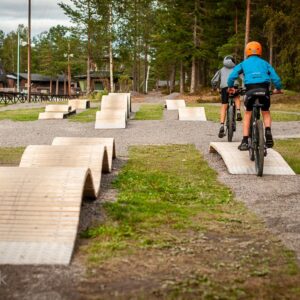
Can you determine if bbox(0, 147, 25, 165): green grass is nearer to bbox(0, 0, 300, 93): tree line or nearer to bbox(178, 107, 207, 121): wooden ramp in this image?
bbox(178, 107, 207, 121): wooden ramp

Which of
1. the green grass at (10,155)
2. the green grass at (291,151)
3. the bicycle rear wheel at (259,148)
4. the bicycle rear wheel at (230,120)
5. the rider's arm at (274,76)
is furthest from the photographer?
the bicycle rear wheel at (230,120)

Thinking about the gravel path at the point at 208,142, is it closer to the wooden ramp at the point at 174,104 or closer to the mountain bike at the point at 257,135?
the mountain bike at the point at 257,135

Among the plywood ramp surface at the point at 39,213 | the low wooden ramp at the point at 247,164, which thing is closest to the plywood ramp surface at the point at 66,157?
the plywood ramp surface at the point at 39,213

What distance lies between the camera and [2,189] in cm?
511

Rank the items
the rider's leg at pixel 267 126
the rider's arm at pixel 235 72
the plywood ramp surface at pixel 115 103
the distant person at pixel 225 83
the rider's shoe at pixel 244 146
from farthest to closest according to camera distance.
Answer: the plywood ramp surface at pixel 115 103 < the distant person at pixel 225 83 < the rider's shoe at pixel 244 146 < the rider's arm at pixel 235 72 < the rider's leg at pixel 267 126

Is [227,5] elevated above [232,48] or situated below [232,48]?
above

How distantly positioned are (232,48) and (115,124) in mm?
26674

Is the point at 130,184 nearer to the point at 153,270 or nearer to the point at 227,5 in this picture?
the point at 153,270

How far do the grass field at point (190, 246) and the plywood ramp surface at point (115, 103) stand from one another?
13.6 meters

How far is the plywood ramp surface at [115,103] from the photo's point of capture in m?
20.5

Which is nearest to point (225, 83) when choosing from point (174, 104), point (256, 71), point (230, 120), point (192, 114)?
point (230, 120)

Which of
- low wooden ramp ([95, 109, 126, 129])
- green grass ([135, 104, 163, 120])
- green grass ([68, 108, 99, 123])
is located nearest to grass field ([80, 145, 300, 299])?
low wooden ramp ([95, 109, 126, 129])

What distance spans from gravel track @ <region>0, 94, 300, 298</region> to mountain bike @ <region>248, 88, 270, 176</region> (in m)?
0.24

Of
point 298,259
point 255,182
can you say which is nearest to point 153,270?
→ point 298,259
